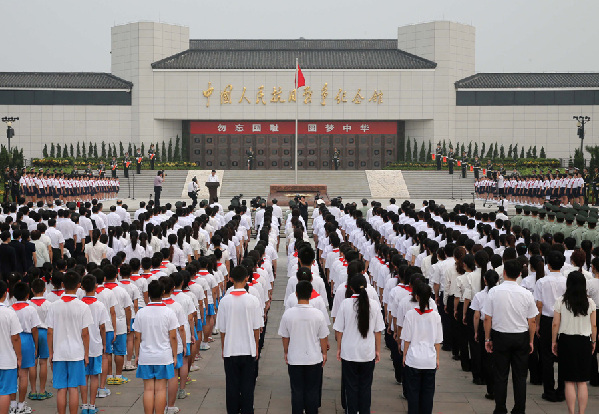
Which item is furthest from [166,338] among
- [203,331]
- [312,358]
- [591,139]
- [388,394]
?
[591,139]

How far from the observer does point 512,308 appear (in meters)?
7.95

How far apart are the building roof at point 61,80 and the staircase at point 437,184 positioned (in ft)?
62.7

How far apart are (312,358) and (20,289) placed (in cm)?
317

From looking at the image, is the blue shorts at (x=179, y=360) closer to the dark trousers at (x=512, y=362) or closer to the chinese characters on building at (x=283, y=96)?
the dark trousers at (x=512, y=362)

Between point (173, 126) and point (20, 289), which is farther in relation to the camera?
point (173, 126)

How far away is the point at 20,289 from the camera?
818cm

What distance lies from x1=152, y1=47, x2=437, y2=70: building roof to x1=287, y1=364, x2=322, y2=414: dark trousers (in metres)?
42.3

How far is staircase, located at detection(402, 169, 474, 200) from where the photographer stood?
134 ft

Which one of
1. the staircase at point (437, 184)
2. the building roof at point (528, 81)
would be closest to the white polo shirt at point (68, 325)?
the staircase at point (437, 184)

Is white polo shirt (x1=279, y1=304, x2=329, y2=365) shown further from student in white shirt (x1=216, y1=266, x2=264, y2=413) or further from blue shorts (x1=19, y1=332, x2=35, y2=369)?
blue shorts (x1=19, y1=332, x2=35, y2=369)

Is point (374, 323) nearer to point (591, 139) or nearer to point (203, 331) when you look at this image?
point (203, 331)

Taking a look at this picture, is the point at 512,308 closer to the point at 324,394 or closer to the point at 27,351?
the point at 324,394

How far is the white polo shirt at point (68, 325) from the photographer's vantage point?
311 inches

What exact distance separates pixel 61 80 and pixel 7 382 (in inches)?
1770
